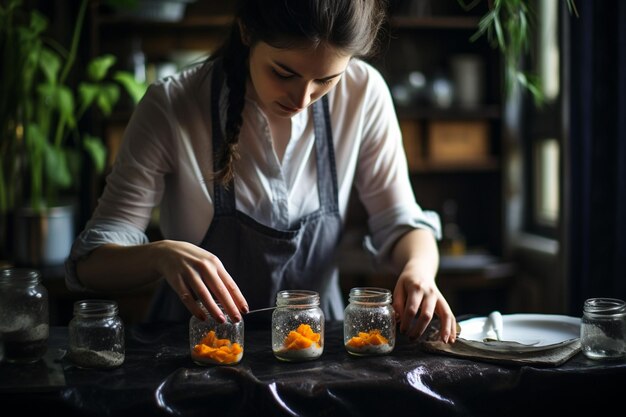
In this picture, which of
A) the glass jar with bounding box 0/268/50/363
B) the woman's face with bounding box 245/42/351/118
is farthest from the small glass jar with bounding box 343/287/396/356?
the glass jar with bounding box 0/268/50/363

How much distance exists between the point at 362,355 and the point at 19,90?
5.95 feet

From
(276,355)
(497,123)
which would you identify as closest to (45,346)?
(276,355)

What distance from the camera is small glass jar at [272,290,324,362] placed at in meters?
1.22

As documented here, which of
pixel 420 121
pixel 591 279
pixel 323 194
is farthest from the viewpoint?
pixel 420 121

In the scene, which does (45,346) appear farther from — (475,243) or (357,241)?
(475,243)

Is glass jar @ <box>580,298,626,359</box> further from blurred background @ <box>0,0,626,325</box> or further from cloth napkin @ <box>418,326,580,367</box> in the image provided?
blurred background @ <box>0,0,626,325</box>

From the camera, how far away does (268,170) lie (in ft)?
5.33

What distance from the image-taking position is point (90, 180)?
3.36 meters

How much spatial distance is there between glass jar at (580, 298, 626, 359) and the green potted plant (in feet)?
6.27

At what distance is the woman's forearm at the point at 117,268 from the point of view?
1315 mm

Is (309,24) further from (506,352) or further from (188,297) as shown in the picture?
(506,352)

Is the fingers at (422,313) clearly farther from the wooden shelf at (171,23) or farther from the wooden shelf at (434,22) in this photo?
the wooden shelf at (434,22)

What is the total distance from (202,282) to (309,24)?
49 cm

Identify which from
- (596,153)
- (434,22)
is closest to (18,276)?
(596,153)
